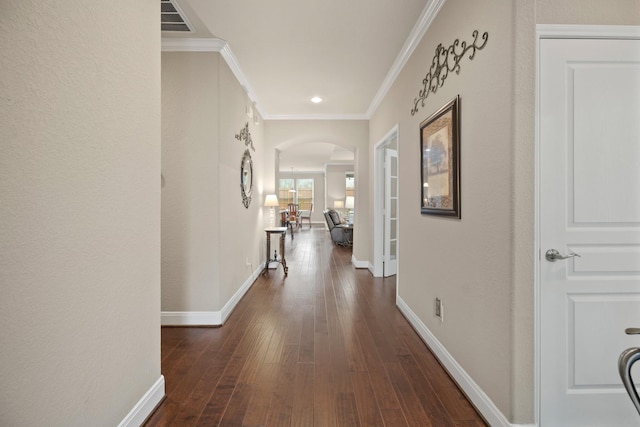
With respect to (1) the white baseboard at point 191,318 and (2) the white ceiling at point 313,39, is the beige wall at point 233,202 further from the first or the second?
(2) the white ceiling at point 313,39

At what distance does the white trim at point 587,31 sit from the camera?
4.92 feet

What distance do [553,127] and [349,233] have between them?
6.98 m

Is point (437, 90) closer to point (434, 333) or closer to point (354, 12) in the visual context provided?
point (354, 12)

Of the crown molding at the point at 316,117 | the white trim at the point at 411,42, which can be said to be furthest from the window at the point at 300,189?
the white trim at the point at 411,42

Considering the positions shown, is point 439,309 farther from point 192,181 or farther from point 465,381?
point 192,181

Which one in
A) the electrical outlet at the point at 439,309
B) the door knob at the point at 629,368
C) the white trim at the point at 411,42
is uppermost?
the white trim at the point at 411,42

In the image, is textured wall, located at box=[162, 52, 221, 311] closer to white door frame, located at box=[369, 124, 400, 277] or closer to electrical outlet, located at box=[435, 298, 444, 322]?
electrical outlet, located at box=[435, 298, 444, 322]

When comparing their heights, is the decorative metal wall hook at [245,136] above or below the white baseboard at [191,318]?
above

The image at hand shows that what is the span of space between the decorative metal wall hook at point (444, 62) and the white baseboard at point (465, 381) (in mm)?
1933

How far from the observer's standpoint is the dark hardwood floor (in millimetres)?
1739

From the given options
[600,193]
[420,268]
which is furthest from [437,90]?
[420,268]

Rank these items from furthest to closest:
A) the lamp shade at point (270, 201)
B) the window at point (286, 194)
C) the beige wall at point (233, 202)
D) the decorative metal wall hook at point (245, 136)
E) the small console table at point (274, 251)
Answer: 1. the window at point (286, 194)
2. the lamp shade at point (270, 201)
3. the small console table at point (274, 251)
4. the decorative metal wall hook at point (245, 136)
5. the beige wall at point (233, 202)

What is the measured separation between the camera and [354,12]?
251 cm

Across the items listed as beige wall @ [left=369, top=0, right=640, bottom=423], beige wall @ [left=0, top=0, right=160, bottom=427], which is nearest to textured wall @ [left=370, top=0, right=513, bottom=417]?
beige wall @ [left=369, top=0, right=640, bottom=423]
